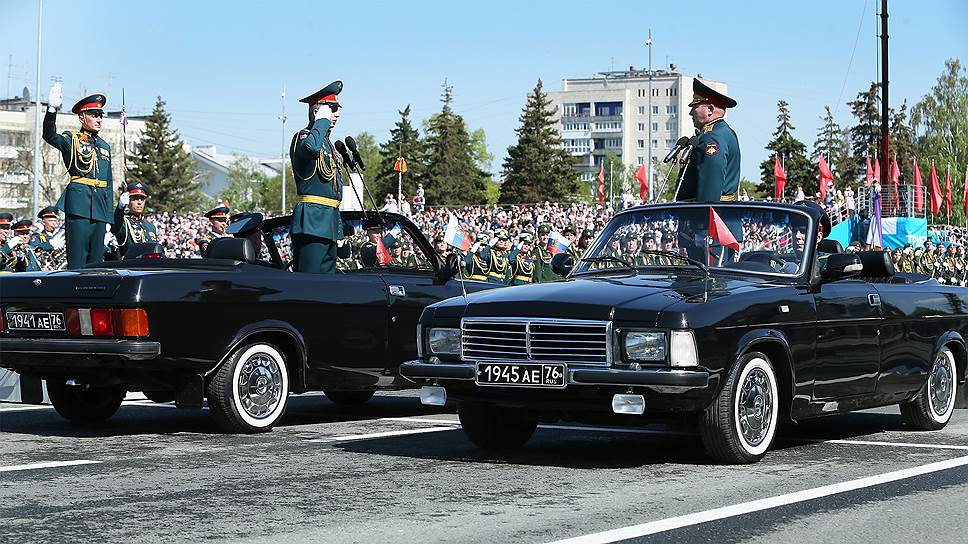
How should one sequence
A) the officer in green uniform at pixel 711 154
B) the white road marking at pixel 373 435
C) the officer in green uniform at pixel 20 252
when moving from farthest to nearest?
the officer in green uniform at pixel 20 252 → the officer in green uniform at pixel 711 154 → the white road marking at pixel 373 435

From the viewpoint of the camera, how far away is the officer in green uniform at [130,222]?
50.6 feet

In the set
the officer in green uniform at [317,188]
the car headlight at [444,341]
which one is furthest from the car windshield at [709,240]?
the officer in green uniform at [317,188]

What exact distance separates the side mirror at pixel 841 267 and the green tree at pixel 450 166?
102 m

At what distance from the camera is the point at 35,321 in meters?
9.89

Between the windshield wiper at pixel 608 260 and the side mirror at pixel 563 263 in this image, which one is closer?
the windshield wiper at pixel 608 260

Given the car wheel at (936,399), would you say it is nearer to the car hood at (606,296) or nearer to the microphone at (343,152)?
the car hood at (606,296)

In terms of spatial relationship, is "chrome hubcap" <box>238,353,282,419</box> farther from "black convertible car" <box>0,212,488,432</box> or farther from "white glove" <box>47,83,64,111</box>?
"white glove" <box>47,83,64,111</box>

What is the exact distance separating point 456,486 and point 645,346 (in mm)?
1357

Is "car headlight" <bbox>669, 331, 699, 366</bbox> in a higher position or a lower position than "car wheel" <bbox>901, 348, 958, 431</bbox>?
higher

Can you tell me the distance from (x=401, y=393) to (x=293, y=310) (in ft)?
12.5

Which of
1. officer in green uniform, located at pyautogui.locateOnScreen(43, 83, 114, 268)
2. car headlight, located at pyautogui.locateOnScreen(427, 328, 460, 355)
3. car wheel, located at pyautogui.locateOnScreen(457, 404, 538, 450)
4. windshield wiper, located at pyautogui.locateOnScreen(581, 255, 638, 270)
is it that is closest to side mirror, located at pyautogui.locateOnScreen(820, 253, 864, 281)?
windshield wiper, located at pyautogui.locateOnScreen(581, 255, 638, 270)

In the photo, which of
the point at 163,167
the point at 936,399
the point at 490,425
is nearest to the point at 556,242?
the point at 936,399

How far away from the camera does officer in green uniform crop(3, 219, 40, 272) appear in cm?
1991

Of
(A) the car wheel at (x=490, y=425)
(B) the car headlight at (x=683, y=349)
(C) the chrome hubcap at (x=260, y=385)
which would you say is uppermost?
(B) the car headlight at (x=683, y=349)
